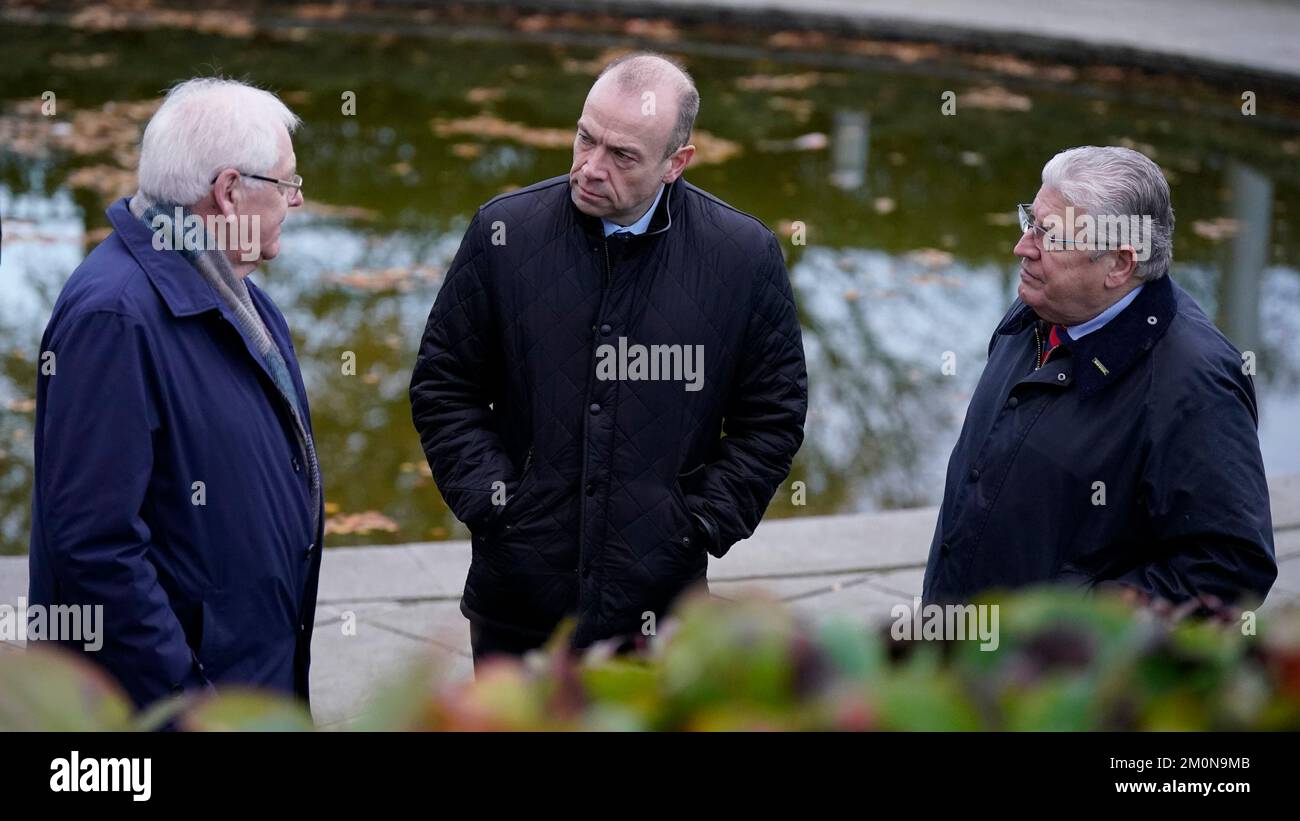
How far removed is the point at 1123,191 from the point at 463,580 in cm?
298

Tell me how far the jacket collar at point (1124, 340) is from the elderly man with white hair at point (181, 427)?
174 cm

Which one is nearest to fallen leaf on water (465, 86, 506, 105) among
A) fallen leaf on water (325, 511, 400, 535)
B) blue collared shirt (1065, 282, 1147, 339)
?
fallen leaf on water (325, 511, 400, 535)

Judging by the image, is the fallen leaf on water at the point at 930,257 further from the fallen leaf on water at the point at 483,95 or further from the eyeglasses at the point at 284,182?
the eyeglasses at the point at 284,182

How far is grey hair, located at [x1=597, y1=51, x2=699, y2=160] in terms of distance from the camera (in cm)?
356

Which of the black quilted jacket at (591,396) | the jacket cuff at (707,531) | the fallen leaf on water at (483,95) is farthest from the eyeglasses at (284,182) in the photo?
the fallen leaf on water at (483,95)

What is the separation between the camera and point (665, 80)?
3590 millimetres

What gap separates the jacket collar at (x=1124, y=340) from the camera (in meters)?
3.21

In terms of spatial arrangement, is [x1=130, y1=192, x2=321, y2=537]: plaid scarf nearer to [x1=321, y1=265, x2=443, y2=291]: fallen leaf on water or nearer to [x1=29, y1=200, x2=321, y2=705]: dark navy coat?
[x1=29, y1=200, x2=321, y2=705]: dark navy coat

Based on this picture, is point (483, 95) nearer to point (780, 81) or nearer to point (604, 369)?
point (780, 81)

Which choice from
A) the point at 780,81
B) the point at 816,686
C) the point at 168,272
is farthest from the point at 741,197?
the point at 816,686

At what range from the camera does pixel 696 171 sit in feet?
38.7

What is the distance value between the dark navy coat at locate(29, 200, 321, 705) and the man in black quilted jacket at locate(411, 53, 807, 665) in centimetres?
59
